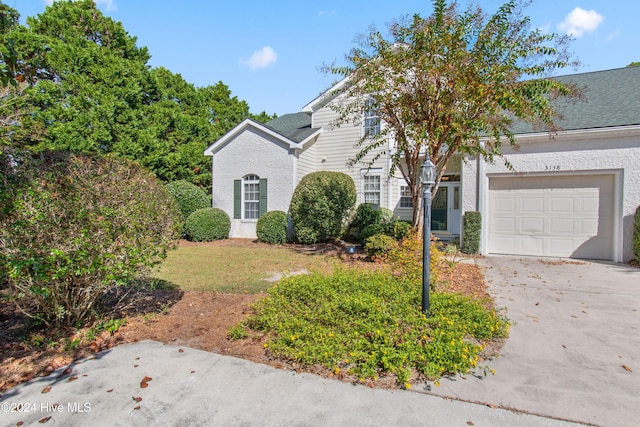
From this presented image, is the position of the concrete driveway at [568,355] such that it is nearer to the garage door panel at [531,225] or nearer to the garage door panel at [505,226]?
the garage door panel at [531,225]

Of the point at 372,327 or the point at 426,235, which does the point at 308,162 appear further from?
the point at 372,327

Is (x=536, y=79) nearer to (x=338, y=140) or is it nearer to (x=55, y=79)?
(x=338, y=140)

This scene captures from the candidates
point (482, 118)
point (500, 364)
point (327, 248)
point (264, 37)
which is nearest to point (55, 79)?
point (264, 37)

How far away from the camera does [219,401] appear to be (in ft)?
9.46

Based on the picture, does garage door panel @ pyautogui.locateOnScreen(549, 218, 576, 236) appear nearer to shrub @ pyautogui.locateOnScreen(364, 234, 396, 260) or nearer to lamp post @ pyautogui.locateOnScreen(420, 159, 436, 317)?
shrub @ pyautogui.locateOnScreen(364, 234, 396, 260)

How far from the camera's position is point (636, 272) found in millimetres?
7734

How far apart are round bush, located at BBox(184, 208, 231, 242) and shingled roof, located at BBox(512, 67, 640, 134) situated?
10.9m

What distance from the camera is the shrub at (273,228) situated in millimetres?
12953

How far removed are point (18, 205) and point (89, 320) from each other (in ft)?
5.95

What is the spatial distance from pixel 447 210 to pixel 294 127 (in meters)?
7.84

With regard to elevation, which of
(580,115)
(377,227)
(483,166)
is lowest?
(377,227)

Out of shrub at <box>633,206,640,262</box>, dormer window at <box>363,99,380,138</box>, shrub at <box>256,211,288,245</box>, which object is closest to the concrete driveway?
shrub at <box>633,206,640,262</box>

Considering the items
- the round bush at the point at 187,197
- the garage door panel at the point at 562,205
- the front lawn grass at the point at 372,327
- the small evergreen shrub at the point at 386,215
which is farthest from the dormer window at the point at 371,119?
the round bush at the point at 187,197

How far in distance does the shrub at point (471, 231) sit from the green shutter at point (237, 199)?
8.82m
